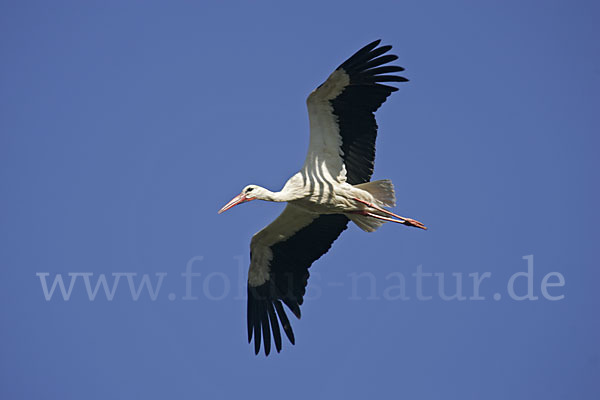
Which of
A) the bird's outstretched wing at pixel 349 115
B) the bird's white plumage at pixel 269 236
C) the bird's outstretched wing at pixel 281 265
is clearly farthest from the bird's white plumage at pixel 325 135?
the bird's outstretched wing at pixel 281 265

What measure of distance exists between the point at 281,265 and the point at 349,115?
6.89ft

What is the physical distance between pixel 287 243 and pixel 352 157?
4.64 ft

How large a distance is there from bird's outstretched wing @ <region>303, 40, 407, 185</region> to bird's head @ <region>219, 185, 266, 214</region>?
1.80 feet

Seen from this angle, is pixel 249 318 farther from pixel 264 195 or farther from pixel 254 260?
pixel 264 195

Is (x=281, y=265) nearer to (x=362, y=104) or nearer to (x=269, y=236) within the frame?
(x=269, y=236)

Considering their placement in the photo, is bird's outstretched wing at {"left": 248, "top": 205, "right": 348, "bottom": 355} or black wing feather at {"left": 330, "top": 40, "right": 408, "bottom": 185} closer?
black wing feather at {"left": 330, "top": 40, "right": 408, "bottom": 185}

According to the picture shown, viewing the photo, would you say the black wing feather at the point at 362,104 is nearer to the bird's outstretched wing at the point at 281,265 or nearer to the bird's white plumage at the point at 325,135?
the bird's white plumage at the point at 325,135

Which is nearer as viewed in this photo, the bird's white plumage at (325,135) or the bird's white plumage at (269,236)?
the bird's white plumage at (325,135)

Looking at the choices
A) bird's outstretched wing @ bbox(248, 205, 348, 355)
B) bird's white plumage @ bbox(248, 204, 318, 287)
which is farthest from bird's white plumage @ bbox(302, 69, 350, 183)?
bird's outstretched wing @ bbox(248, 205, 348, 355)

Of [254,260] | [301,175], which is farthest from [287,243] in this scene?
[301,175]

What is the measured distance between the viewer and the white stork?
9922 millimetres

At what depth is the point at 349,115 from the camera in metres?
10.1

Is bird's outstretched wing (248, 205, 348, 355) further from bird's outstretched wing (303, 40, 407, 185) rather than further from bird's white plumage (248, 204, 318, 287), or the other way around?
bird's outstretched wing (303, 40, 407, 185)

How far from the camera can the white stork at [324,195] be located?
992cm
